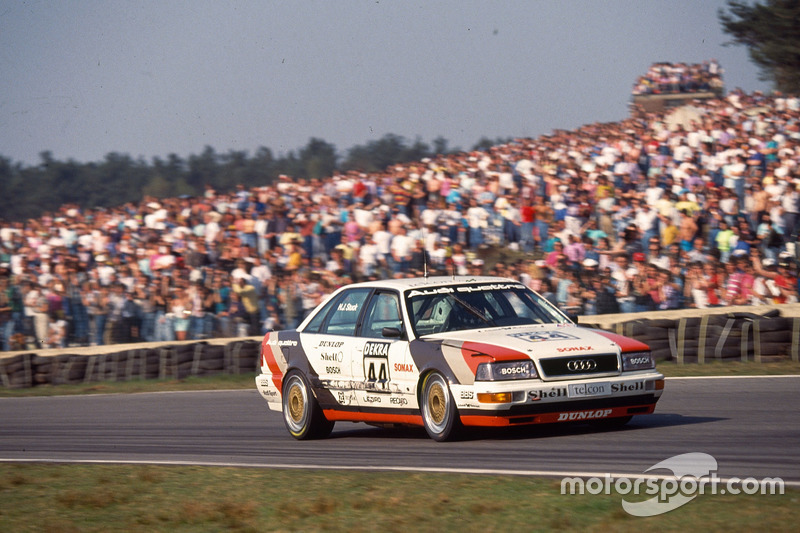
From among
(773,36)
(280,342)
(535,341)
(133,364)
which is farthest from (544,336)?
(773,36)

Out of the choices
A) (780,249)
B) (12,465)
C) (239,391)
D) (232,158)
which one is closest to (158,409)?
(239,391)

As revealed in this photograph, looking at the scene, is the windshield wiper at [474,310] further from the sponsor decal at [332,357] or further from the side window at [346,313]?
the sponsor decal at [332,357]

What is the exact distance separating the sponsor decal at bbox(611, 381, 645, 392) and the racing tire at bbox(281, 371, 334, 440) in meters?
2.79

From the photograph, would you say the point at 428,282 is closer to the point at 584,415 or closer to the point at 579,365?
the point at 579,365

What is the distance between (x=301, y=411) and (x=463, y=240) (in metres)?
9.01

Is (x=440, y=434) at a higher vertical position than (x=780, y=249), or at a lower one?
lower

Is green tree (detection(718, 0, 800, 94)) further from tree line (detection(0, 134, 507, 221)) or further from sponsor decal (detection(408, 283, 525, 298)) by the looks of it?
sponsor decal (detection(408, 283, 525, 298))

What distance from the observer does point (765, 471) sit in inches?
233

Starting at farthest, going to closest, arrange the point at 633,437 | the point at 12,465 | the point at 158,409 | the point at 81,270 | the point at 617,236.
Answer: the point at 81,270
the point at 617,236
the point at 158,409
the point at 12,465
the point at 633,437

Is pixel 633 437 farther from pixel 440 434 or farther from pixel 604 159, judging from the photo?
pixel 604 159

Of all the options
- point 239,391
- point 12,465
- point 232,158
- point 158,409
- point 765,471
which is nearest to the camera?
point 765,471

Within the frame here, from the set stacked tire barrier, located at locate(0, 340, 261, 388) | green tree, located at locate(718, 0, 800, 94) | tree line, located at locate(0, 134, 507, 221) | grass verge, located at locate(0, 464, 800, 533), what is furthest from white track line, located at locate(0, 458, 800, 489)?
green tree, located at locate(718, 0, 800, 94)

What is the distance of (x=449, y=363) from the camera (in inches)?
315

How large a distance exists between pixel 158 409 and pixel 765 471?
364 inches
